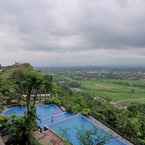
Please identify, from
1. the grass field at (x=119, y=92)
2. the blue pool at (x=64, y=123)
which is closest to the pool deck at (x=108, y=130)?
the blue pool at (x=64, y=123)

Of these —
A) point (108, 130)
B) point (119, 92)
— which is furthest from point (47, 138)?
point (119, 92)

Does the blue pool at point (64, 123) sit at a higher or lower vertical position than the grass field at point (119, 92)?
higher

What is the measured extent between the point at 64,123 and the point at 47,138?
12.0 ft

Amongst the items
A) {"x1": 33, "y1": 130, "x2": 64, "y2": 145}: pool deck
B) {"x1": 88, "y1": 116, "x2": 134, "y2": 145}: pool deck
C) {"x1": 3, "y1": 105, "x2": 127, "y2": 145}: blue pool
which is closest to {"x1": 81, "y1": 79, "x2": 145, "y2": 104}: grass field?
{"x1": 3, "y1": 105, "x2": 127, "y2": 145}: blue pool

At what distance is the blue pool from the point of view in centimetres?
1705

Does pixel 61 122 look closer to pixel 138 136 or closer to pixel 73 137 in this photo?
pixel 73 137

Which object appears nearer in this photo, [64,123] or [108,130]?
[108,130]

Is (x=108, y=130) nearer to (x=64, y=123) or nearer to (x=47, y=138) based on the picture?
(x=64, y=123)

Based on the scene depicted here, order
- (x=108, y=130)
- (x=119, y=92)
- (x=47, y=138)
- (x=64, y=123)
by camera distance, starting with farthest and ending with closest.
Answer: (x=119, y=92) → (x=64, y=123) → (x=108, y=130) → (x=47, y=138)

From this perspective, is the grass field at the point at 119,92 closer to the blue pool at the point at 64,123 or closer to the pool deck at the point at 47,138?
the blue pool at the point at 64,123

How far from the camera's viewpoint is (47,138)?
16.8m

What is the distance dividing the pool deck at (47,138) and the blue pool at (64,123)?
49 cm

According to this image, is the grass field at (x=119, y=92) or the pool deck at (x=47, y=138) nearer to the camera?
the pool deck at (x=47, y=138)

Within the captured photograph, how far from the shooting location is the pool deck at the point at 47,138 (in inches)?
627
